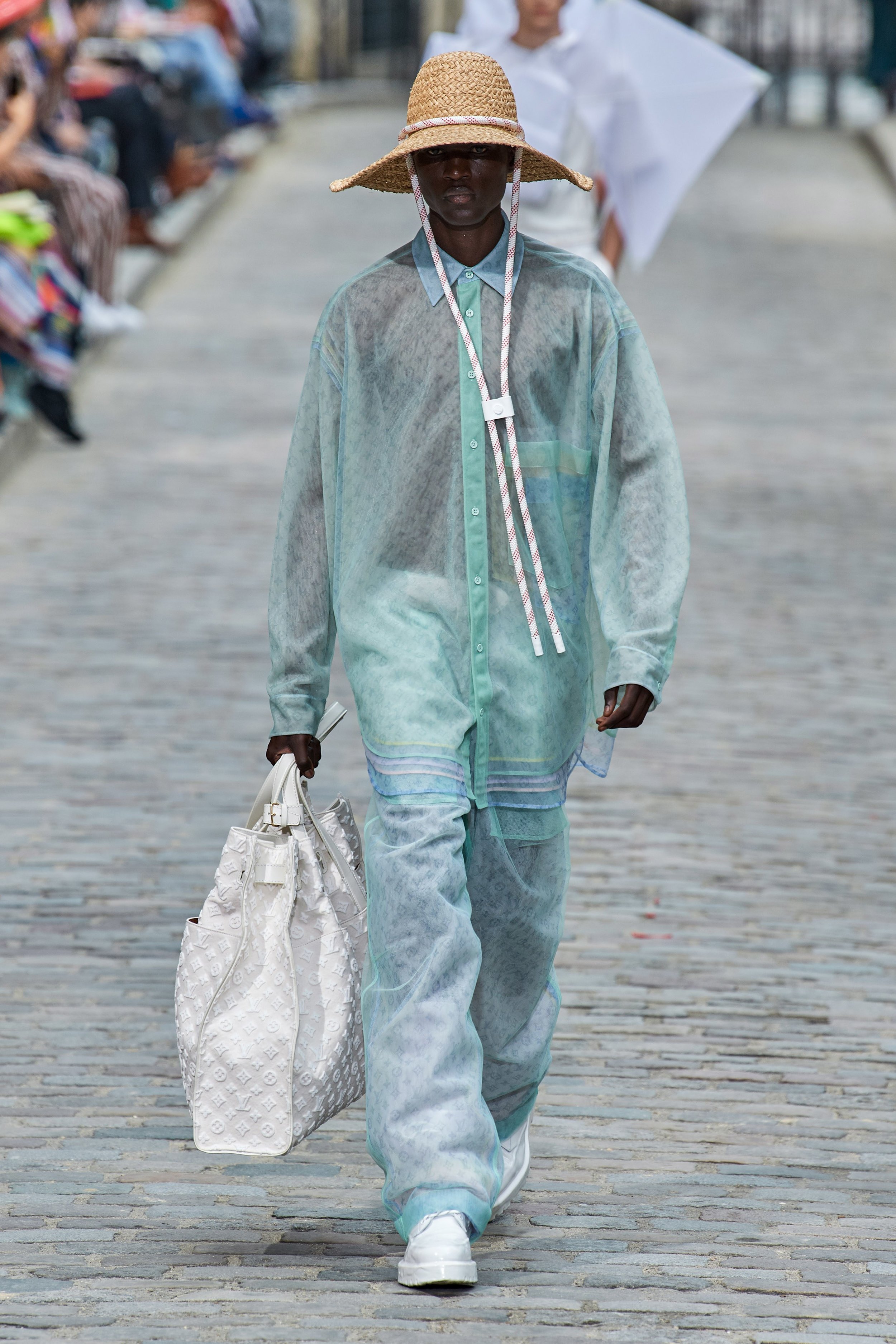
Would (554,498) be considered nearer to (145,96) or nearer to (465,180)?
(465,180)

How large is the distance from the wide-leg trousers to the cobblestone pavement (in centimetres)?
20

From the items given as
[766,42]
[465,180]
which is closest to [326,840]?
[465,180]

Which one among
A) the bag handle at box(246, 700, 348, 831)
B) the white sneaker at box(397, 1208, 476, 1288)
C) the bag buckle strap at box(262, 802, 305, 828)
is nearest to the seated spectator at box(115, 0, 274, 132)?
the bag handle at box(246, 700, 348, 831)

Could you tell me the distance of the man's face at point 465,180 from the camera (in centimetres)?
388

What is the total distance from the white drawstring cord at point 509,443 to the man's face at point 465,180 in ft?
0.13

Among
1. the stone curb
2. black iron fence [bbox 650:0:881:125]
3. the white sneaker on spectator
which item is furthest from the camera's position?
black iron fence [bbox 650:0:881:125]

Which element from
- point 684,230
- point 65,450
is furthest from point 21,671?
point 684,230

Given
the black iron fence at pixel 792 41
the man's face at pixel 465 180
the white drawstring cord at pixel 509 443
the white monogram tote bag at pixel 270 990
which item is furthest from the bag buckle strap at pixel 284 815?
the black iron fence at pixel 792 41

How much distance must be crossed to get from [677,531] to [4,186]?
28.9 ft

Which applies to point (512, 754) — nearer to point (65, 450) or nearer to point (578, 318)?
point (578, 318)

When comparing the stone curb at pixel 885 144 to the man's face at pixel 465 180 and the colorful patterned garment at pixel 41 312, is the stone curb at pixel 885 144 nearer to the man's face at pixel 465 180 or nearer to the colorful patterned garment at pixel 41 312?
the colorful patterned garment at pixel 41 312

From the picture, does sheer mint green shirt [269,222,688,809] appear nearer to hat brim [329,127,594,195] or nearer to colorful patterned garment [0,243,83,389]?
hat brim [329,127,594,195]

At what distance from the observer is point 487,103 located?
387 cm

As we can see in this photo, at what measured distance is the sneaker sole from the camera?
369 cm
